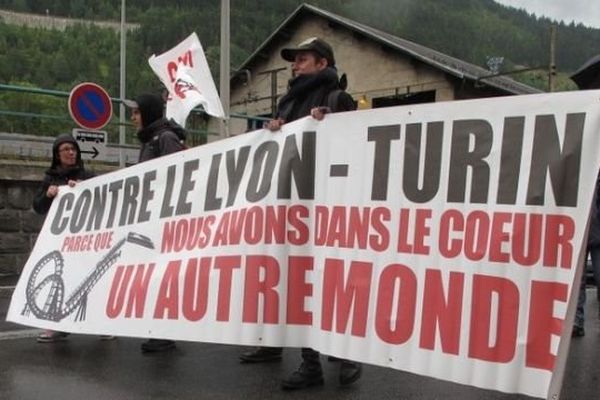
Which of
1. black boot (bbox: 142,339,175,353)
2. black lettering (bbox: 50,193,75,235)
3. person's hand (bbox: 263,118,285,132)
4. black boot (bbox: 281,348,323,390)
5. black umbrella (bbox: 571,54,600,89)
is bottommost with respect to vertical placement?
black boot (bbox: 142,339,175,353)

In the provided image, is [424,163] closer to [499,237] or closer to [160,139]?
[499,237]

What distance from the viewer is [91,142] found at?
34.5 feet

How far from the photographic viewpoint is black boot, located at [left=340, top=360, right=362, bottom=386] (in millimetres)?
4258

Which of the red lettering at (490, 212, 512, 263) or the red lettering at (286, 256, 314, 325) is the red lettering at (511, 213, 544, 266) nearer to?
the red lettering at (490, 212, 512, 263)

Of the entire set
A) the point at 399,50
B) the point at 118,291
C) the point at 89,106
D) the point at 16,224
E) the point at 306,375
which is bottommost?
the point at 306,375

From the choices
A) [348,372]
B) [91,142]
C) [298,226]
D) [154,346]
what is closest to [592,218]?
[348,372]

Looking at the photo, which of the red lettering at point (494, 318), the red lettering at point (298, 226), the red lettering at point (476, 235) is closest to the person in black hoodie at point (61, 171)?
the red lettering at point (298, 226)

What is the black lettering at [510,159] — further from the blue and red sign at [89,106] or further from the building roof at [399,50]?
the building roof at [399,50]

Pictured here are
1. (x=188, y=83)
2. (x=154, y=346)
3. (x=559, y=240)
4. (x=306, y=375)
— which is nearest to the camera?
(x=559, y=240)

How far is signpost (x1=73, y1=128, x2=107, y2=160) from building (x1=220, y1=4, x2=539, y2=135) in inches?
904

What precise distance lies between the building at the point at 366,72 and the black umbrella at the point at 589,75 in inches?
1108

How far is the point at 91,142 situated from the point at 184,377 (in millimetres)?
6697

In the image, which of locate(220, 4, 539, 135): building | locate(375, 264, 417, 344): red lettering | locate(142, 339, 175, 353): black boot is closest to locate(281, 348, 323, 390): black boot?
locate(375, 264, 417, 344): red lettering

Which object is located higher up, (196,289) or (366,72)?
(366,72)
